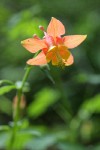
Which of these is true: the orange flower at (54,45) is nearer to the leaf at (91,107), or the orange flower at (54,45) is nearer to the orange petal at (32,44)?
the orange petal at (32,44)

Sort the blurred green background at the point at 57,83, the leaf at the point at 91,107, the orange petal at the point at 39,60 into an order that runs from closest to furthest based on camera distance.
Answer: the orange petal at the point at 39,60, the leaf at the point at 91,107, the blurred green background at the point at 57,83

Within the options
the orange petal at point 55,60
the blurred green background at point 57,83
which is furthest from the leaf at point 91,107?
the orange petal at point 55,60

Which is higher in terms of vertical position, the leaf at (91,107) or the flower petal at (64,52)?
the leaf at (91,107)

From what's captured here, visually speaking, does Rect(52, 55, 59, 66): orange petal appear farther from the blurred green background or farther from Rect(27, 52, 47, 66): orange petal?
the blurred green background

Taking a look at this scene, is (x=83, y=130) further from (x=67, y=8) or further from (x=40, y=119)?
(x=67, y=8)

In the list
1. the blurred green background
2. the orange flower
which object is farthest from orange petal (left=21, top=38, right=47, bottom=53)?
the blurred green background

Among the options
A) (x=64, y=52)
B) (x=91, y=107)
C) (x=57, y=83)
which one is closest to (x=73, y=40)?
(x=64, y=52)

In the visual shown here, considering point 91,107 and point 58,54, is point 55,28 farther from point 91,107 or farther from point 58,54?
point 91,107

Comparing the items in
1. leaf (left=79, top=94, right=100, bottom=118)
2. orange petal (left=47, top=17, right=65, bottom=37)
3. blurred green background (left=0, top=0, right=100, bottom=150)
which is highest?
blurred green background (left=0, top=0, right=100, bottom=150)
